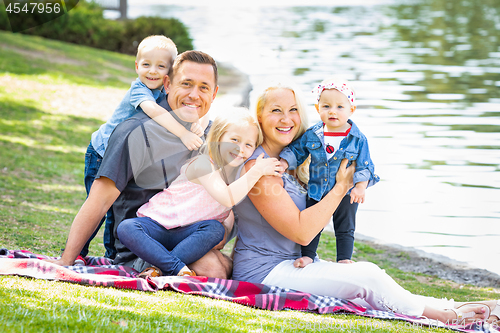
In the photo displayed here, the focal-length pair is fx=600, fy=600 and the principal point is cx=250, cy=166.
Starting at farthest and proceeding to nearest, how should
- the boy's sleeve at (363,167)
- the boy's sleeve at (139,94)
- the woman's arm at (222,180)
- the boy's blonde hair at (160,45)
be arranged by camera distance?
1. the boy's blonde hair at (160,45)
2. the boy's sleeve at (139,94)
3. the boy's sleeve at (363,167)
4. the woman's arm at (222,180)

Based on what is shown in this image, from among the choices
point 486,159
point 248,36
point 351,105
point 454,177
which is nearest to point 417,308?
point 351,105

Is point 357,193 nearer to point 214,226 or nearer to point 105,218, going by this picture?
point 214,226

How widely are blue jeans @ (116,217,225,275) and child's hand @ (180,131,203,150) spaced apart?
0.52 metres

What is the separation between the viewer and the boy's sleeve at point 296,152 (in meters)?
3.91

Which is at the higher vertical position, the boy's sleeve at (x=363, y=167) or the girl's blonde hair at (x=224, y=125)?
the girl's blonde hair at (x=224, y=125)

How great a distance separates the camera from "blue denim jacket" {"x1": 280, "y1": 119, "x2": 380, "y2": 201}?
3.93 m

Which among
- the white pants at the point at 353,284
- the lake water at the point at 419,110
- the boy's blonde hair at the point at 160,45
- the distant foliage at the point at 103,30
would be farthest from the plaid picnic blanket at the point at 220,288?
the distant foliage at the point at 103,30

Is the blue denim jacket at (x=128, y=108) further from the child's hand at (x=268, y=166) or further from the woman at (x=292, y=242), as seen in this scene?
the child's hand at (x=268, y=166)

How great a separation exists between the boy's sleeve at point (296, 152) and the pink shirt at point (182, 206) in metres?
0.52

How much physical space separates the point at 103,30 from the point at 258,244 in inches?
707

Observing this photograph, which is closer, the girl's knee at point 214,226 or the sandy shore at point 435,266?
the girl's knee at point 214,226

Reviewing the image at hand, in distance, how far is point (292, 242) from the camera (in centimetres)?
394

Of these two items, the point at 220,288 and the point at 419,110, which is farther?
the point at 419,110

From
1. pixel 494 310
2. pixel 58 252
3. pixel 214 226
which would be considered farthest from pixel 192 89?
pixel 494 310
